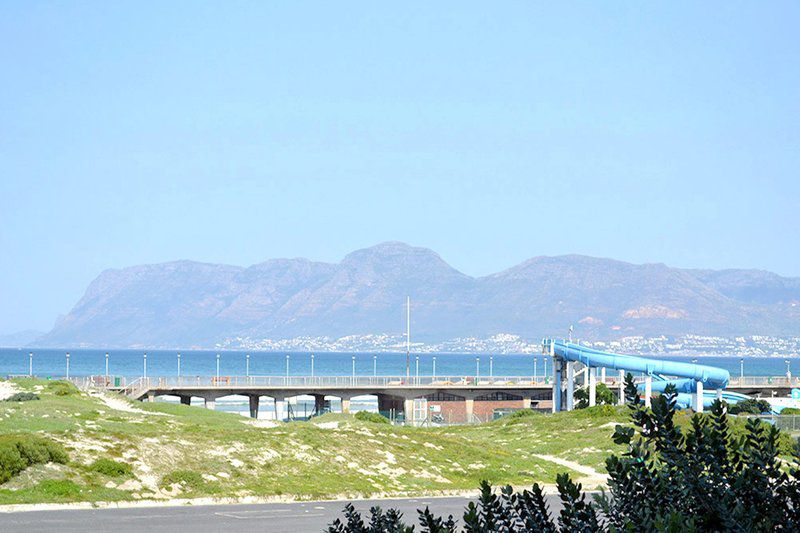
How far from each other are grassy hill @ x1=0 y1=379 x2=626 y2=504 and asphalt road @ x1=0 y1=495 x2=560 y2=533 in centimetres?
166

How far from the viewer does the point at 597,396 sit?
8012cm

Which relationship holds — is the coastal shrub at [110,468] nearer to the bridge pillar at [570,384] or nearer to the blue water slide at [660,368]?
the blue water slide at [660,368]

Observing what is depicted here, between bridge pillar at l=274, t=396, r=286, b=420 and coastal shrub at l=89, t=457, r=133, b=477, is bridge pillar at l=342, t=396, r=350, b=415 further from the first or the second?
coastal shrub at l=89, t=457, r=133, b=477

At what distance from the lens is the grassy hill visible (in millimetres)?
32969

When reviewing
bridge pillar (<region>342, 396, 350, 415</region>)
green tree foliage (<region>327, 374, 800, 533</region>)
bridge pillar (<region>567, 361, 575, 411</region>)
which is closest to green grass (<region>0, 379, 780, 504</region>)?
green tree foliage (<region>327, 374, 800, 533</region>)

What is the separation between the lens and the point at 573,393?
81.9 meters

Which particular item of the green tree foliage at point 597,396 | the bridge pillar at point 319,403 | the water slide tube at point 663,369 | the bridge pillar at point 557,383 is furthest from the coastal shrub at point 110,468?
the bridge pillar at point 319,403

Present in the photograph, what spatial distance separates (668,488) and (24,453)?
28.3 m

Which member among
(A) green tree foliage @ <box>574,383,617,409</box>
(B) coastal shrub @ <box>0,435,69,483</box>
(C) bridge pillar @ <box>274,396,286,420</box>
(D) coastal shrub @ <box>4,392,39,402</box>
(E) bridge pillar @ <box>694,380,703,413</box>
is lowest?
(C) bridge pillar @ <box>274,396,286,420</box>

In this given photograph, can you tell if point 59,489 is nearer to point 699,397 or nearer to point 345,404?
point 699,397

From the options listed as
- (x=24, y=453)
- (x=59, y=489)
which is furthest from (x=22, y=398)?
(x=59, y=489)

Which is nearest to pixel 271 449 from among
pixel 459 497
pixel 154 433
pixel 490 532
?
pixel 154 433

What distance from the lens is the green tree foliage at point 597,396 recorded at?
78.6 meters

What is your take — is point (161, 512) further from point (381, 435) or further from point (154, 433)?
point (381, 435)
